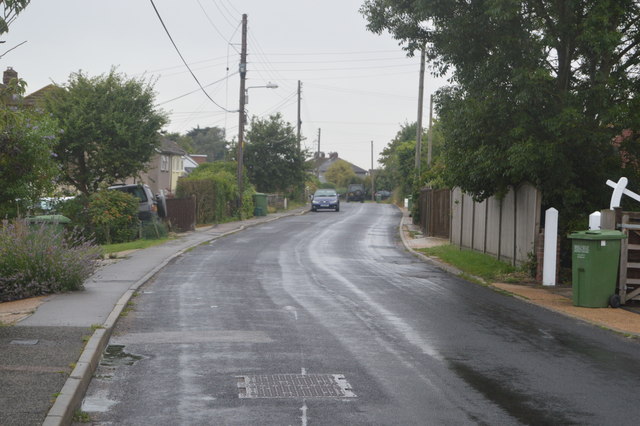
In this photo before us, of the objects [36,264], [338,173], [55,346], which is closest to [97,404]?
[55,346]

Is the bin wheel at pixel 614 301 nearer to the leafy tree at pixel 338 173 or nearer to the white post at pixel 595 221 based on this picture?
the white post at pixel 595 221

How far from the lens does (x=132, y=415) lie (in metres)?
6.56

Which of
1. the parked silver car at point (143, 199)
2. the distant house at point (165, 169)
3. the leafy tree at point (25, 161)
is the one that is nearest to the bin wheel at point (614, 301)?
the leafy tree at point (25, 161)

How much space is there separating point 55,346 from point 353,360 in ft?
10.9

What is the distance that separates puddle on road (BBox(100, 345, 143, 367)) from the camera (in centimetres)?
860

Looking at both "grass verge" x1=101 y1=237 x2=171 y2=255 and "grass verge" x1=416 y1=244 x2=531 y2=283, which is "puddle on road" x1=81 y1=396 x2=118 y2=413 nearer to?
"grass verge" x1=416 y1=244 x2=531 y2=283

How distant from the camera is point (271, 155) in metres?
59.9

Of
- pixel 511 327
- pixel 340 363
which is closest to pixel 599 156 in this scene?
pixel 511 327

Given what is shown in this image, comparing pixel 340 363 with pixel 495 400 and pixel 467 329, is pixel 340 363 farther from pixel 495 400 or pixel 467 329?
pixel 467 329

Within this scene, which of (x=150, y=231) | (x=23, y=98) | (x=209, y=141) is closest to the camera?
(x=23, y=98)

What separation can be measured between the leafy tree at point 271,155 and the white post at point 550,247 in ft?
143

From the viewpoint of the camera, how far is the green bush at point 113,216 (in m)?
26.0

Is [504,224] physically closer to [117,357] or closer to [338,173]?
[117,357]

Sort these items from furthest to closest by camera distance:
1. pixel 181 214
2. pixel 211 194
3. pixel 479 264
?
pixel 211 194
pixel 181 214
pixel 479 264
